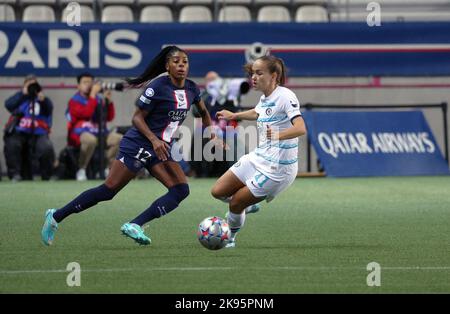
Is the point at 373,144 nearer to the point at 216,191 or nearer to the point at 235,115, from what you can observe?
the point at 216,191

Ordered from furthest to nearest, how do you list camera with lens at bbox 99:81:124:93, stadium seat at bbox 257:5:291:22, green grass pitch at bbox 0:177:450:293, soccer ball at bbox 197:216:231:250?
stadium seat at bbox 257:5:291:22
camera with lens at bbox 99:81:124:93
soccer ball at bbox 197:216:231:250
green grass pitch at bbox 0:177:450:293

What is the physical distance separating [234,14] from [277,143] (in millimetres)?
13486

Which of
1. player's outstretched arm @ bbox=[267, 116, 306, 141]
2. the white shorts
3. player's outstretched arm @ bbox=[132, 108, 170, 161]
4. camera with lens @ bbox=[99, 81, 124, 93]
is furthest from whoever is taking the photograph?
camera with lens @ bbox=[99, 81, 124, 93]

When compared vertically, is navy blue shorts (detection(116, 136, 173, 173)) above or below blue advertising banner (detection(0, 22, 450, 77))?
below

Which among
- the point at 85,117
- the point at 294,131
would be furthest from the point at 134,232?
the point at 85,117

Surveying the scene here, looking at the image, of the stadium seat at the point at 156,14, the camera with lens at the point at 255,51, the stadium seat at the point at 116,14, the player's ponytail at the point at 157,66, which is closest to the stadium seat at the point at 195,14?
the stadium seat at the point at 156,14

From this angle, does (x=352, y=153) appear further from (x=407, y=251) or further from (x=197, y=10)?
(x=407, y=251)

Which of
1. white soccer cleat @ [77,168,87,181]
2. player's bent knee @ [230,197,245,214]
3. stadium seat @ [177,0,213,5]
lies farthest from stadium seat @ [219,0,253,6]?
player's bent knee @ [230,197,245,214]

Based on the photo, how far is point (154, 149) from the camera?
407 inches

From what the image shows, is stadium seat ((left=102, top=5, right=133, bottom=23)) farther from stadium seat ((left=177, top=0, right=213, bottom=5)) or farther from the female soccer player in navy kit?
the female soccer player in navy kit

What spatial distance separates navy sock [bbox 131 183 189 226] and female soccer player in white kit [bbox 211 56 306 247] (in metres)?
0.36

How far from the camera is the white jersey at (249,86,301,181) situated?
1026 centimetres

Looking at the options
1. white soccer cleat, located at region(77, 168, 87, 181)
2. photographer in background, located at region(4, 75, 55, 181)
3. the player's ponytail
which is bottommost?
the player's ponytail

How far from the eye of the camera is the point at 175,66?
35.0 ft
